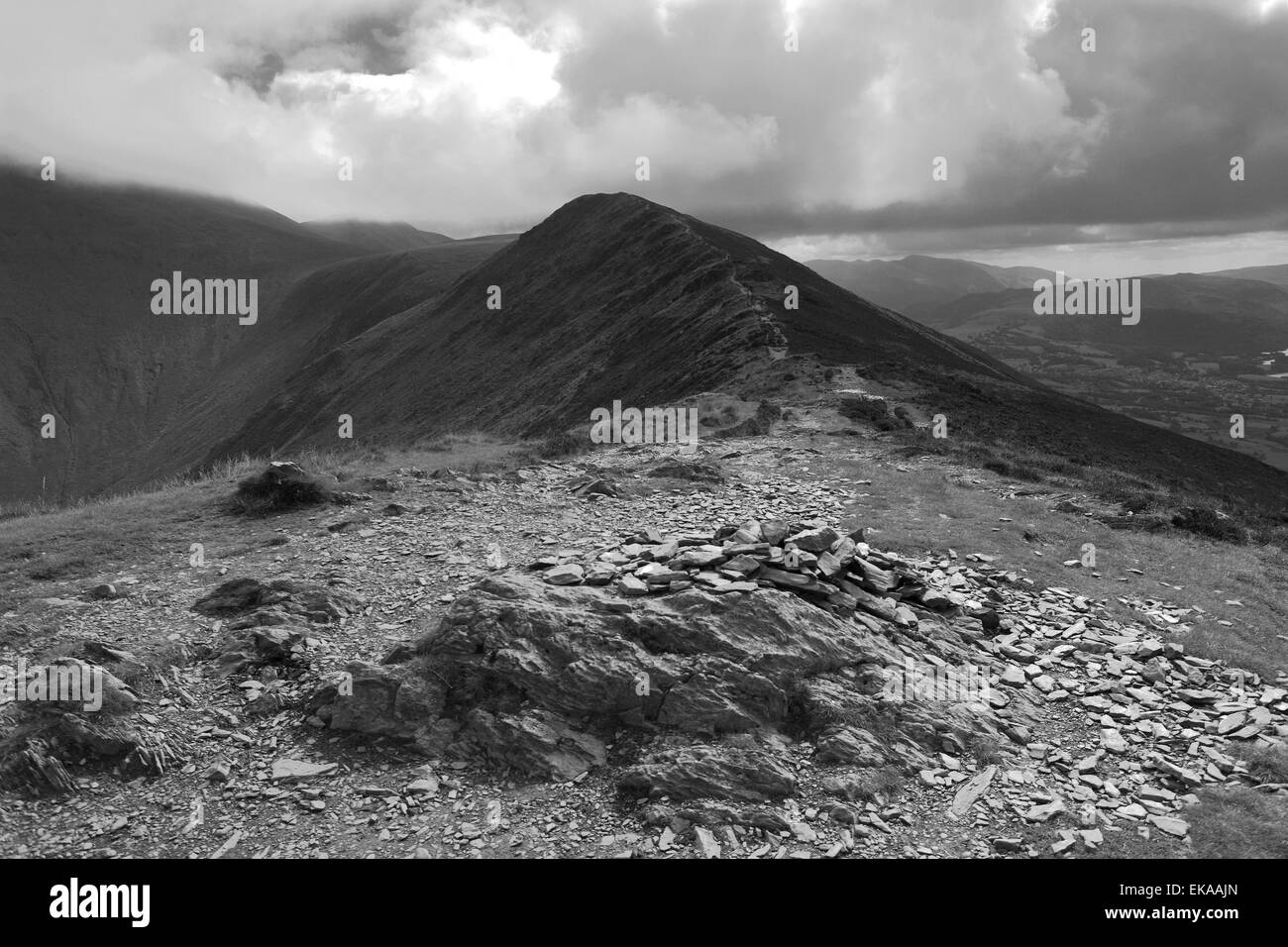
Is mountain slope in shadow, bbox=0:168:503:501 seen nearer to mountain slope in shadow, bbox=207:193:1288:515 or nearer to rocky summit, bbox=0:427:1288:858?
mountain slope in shadow, bbox=207:193:1288:515

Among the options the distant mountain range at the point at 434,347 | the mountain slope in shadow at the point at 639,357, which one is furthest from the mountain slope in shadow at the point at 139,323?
the mountain slope in shadow at the point at 639,357

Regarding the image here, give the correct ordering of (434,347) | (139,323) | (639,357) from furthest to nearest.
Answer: (139,323) → (434,347) → (639,357)

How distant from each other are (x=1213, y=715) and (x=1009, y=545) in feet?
18.7

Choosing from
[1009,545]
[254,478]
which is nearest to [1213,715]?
[1009,545]

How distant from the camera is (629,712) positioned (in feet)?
29.3

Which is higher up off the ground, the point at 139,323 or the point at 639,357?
the point at 139,323

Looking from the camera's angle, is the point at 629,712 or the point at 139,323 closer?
the point at 629,712

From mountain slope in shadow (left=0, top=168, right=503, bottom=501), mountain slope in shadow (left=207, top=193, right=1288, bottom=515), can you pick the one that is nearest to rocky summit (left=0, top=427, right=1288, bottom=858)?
mountain slope in shadow (left=207, top=193, right=1288, bottom=515)

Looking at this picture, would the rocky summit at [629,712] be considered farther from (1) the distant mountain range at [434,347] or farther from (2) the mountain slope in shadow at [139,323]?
(2) the mountain slope in shadow at [139,323]

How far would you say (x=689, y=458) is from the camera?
847 inches

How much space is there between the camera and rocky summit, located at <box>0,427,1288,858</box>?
7.54 metres

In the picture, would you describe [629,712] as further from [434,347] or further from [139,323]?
[139,323]

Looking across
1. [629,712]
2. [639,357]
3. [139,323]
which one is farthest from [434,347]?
[139,323]
